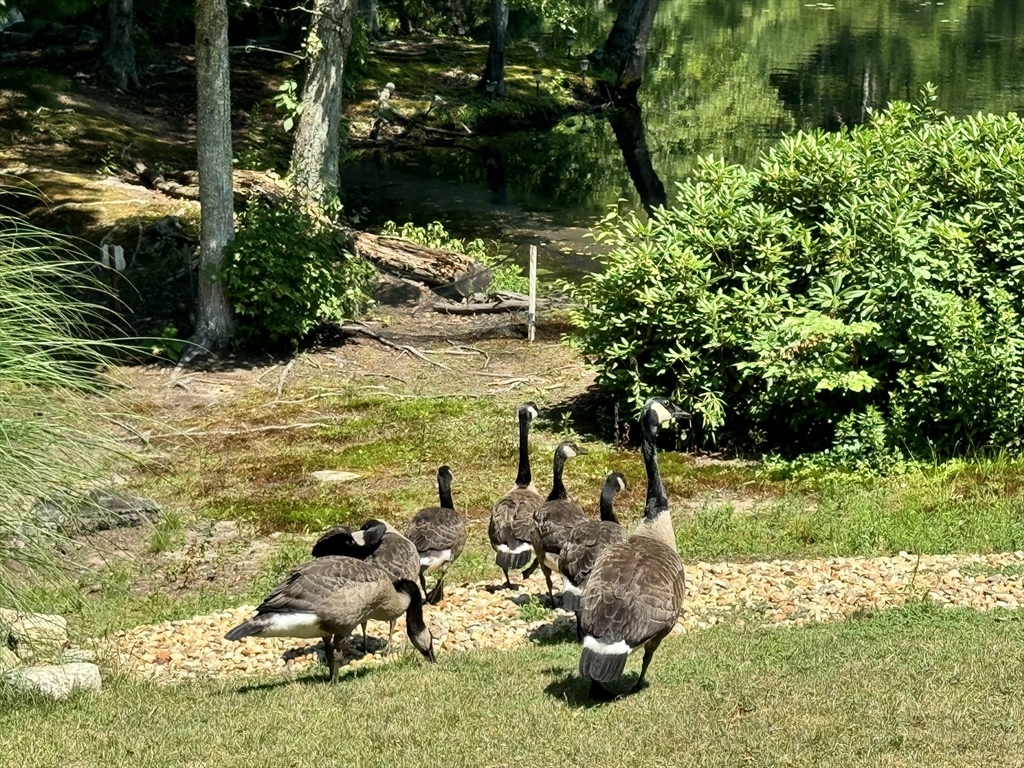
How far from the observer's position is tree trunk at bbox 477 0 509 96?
155 feet

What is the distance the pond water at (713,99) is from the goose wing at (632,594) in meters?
23.4

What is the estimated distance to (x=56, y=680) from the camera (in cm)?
1002

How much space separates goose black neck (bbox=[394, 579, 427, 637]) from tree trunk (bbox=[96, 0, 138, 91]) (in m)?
34.1

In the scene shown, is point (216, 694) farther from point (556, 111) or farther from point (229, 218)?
point (556, 111)

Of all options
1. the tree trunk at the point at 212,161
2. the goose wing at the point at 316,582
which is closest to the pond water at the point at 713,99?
the tree trunk at the point at 212,161

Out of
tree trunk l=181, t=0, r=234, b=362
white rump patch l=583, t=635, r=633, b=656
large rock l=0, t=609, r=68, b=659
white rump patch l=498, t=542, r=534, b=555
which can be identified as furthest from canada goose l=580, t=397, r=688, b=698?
tree trunk l=181, t=0, r=234, b=362

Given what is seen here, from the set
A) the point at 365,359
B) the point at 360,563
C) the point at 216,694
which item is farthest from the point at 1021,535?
the point at 365,359

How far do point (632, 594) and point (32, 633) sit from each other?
16.6 feet

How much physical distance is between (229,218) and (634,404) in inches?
344

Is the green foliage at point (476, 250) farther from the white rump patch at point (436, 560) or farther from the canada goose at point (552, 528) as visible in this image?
the canada goose at point (552, 528)

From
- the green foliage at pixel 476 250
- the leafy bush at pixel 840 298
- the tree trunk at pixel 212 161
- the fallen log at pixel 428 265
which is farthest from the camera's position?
the green foliage at pixel 476 250

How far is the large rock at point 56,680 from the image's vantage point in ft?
32.4

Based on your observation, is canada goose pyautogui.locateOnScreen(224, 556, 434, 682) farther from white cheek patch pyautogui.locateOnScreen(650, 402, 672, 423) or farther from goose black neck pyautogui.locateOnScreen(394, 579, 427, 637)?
white cheek patch pyautogui.locateOnScreen(650, 402, 672, 423)

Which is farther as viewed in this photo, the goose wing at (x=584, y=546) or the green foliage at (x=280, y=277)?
the green foliage at (x=280, y=277)
